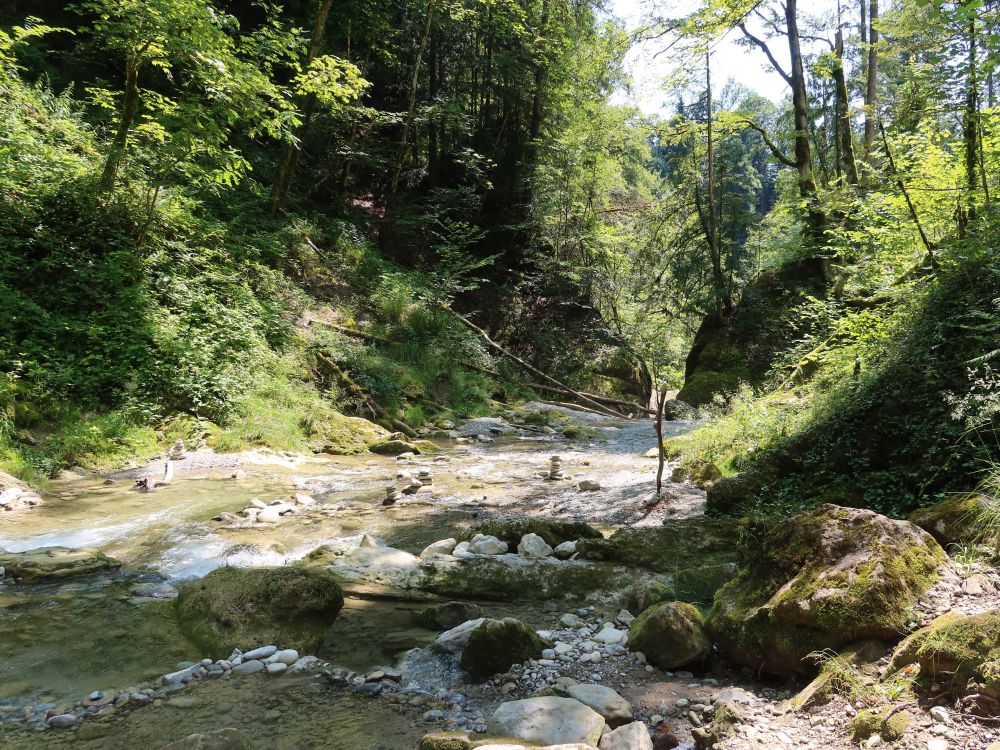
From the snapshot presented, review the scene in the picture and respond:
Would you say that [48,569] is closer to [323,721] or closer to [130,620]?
[130,620]

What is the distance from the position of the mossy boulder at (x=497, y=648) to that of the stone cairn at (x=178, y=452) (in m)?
7.09

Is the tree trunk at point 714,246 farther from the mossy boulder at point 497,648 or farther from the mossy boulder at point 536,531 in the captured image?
the mossy boulder at point 497,648

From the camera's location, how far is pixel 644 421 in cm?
1792

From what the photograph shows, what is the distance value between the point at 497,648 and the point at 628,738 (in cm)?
103

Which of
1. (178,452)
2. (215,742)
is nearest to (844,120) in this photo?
(178,452)

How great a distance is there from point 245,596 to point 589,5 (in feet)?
85.3

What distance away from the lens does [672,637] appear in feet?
10.9

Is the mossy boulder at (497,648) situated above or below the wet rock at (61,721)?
above

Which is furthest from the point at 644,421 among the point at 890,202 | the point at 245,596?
the point at 245,596

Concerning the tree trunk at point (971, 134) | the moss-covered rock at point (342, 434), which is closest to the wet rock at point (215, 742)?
the tree trunk at point (971, 134)

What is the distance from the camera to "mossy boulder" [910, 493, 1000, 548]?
3.13 metres

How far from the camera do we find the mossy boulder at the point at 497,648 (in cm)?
331

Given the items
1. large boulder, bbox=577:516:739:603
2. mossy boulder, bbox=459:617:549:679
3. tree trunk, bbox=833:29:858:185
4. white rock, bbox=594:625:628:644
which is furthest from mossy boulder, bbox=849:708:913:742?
tree trunk, bbox=833:29:858:185

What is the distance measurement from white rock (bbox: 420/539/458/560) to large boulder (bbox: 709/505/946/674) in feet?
9.31
